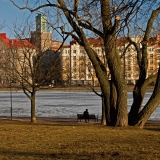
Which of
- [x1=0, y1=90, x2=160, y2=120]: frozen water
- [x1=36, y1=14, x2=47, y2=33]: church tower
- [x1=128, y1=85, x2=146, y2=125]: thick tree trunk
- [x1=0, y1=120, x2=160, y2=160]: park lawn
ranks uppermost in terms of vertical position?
[x1=36, y1=14, x2=47, y2=33]: church tower

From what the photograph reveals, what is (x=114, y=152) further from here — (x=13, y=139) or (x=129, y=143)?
(x=13, y=139)

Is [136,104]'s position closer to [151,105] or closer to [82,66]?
[151,105]

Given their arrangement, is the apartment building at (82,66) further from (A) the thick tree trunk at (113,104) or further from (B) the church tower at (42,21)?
(A) the thick tree trunk at (113,104)

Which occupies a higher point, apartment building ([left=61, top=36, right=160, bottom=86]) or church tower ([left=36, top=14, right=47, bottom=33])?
church tower ([left=36, top=14, right=47, bottom=33])

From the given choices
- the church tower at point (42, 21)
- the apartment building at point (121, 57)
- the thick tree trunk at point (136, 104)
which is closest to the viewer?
the thick tree trunk at point (136, 104)

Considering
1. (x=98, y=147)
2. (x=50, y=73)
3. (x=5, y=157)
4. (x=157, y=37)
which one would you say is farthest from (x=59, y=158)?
(x=50, y=73)

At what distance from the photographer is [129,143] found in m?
8.41

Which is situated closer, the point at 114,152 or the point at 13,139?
the point at 114,152

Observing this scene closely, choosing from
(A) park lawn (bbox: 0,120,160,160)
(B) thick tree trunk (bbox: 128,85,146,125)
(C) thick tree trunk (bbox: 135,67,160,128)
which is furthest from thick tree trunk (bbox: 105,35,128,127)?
(A) park lawn (bbox: 0,120,160,160)

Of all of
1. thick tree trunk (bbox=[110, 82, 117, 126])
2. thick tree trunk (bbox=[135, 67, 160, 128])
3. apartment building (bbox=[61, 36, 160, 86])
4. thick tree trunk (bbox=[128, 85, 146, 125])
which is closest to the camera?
thick tree trunk (bbox=[135, 67, 160, 128])

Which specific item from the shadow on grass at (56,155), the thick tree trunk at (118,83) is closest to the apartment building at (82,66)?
the thick tree trunk at (118,83)

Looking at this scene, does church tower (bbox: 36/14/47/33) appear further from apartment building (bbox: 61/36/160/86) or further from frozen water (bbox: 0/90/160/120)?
frozen water (bbox: 0/90/160/120)

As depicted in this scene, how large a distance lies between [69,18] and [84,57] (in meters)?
13.5

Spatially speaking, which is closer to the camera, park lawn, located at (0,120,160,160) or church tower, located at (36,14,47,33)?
park lawn, located at (0,120,160,160)
